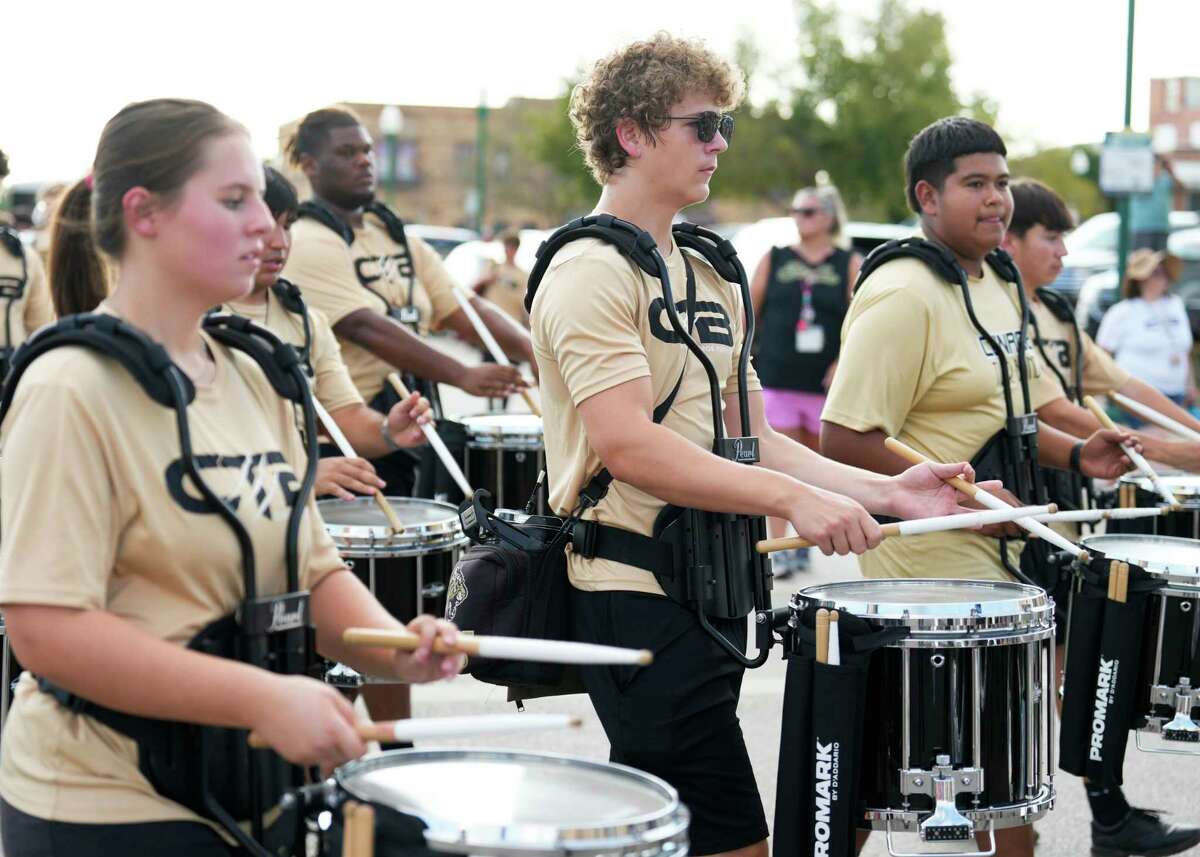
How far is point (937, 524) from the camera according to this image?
3.45m

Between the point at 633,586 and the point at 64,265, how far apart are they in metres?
1.37

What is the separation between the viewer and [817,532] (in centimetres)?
332

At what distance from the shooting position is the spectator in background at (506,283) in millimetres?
17891

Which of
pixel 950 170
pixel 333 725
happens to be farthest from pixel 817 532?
pixel 950 170

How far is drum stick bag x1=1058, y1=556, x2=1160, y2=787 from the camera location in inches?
172

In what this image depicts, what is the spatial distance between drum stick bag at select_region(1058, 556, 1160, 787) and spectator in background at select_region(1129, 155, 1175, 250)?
1246cm

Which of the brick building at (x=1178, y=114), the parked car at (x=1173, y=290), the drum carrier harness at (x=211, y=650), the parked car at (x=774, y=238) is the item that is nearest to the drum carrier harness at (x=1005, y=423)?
the drum carrier harness at (x=211, y=650)

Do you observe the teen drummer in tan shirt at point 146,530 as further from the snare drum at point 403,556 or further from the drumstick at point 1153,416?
the drumstick at point 1153,416

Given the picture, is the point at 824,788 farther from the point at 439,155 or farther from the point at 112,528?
the point at 439,155

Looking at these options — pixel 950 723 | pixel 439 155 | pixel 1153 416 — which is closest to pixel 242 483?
pixel 950 723

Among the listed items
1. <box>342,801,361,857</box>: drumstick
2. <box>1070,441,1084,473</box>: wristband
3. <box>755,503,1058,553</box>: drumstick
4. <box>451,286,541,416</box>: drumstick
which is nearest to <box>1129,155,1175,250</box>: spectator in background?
<box>451,286,541,416</box>: drumstick

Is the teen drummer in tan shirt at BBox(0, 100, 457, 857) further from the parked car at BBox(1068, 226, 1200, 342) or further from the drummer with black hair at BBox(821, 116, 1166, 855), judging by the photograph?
the parked car at BBox(1068, 226, 1200, 342)

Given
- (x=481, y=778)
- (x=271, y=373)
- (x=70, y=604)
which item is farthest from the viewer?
(x=271, y=373)

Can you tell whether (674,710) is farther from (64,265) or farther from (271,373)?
(64,265)
